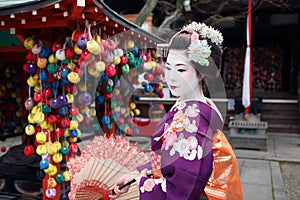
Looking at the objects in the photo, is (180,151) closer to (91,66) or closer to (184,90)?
(184,90)

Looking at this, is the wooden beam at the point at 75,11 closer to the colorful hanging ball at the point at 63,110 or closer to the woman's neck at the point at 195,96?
the colorful hanging ball at the point at 63,110

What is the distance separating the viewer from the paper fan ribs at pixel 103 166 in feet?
6.39

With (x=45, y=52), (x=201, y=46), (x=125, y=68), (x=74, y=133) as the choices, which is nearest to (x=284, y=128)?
(x=125, y=68)

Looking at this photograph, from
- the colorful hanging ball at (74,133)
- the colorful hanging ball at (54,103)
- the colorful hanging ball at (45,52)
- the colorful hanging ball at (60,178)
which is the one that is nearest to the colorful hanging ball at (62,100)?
the colorful hanging ball at (54,103)

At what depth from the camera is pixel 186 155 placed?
5.47 feet

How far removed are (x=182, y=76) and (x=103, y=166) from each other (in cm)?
77

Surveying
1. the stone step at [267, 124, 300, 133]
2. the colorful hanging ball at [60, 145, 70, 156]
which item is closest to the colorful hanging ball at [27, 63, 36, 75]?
the colorful hanging ball at [60, 145, 70, 156]

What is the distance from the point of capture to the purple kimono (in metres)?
1.66

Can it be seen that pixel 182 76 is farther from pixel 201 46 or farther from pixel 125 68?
pixel 125 68

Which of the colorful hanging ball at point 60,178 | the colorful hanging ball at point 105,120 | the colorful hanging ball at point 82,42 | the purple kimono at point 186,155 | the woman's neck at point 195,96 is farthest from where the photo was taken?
the colorful hanging ball at point 105,120

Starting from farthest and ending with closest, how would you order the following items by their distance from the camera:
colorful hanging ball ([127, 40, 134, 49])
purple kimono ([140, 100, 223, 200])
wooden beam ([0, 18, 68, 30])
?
colorful hanging ball ([127, 40, 134, 49]) → wooden beam ([0, 18, 68, 30]) → purple kimono ([140, 100, 223, 200])

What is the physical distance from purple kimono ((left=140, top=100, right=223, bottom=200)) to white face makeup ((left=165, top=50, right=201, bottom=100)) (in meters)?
0.07

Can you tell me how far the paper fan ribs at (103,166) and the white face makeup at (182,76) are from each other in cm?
53

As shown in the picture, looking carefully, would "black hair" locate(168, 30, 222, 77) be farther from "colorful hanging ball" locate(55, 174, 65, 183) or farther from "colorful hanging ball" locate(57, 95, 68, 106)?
"colorful hanging ball" locate(55, 174, 65, 183)
